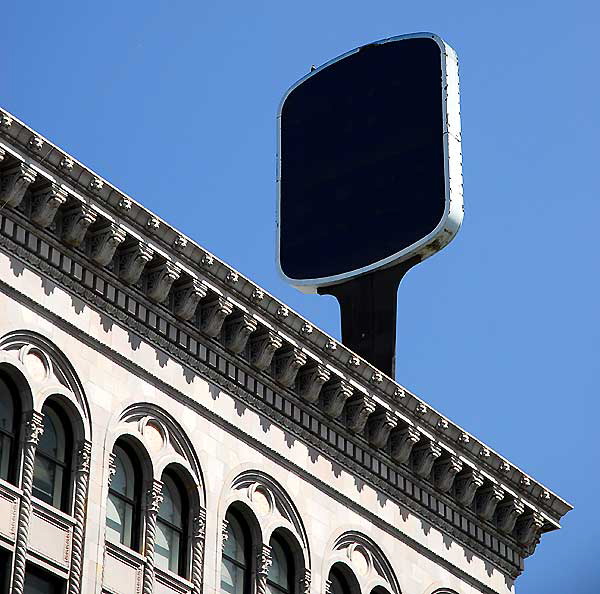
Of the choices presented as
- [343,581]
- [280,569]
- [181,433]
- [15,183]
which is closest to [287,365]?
[181,433]

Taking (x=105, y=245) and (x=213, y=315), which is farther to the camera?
(x=213, y=315)

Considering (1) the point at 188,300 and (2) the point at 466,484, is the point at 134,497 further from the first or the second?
(2) the point at 466,484

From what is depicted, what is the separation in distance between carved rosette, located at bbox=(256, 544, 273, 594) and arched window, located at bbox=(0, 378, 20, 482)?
21.9 feet

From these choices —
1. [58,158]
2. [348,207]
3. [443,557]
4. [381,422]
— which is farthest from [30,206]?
[348,207]

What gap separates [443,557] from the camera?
47.7m

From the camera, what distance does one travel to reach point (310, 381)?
147 feet

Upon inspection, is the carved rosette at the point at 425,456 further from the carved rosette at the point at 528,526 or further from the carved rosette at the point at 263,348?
the carved rosette at the point at 263,348

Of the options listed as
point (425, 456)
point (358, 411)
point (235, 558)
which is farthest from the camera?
point (425, 456)

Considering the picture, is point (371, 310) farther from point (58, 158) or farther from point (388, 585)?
point (58, 158)

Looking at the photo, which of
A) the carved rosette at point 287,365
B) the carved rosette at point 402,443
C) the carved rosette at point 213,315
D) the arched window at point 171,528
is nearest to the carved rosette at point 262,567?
the arched window at point 171,528

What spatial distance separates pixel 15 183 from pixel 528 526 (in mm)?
17125

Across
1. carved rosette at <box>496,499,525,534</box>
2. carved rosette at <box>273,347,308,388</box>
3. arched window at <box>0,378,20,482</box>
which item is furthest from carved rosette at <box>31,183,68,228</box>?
carved rosette at <box>496,499,525,534</box>

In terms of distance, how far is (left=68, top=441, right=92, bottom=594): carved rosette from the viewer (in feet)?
125

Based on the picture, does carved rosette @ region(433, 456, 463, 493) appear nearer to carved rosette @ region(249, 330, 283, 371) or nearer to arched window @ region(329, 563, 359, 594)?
arched window @ region(329, 563, 359, 594)
